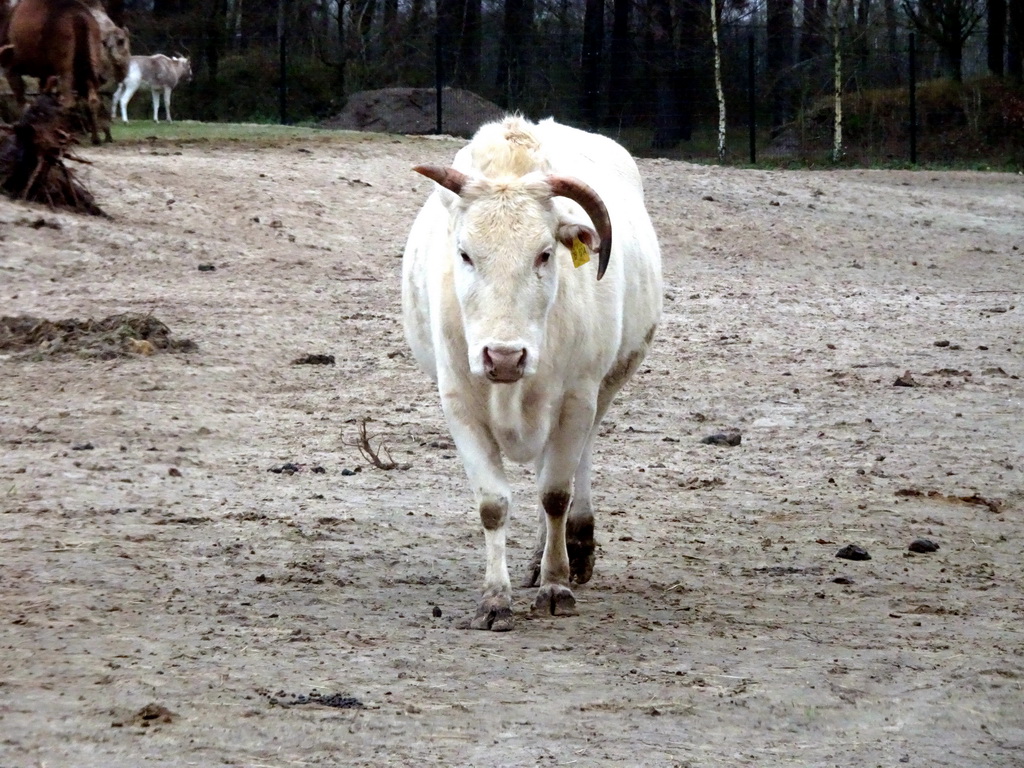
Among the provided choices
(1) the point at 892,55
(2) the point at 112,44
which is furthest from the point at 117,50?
(1) the point at 892,55

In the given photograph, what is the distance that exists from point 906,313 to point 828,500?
5.85m

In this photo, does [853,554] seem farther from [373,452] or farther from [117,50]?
[117,50]

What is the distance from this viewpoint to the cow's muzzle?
4996 mm

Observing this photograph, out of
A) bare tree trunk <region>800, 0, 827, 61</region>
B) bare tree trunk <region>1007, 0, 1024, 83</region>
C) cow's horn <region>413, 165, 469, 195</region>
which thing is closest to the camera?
cow's horn <region>413, 165, 469, 195</region>

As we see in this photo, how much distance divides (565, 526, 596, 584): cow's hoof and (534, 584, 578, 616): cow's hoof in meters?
0.46

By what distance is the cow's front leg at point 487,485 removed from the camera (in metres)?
5.49

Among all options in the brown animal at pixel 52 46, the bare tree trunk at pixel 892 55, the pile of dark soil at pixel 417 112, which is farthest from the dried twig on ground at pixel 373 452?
the bare tree trunk at pixel 892 55

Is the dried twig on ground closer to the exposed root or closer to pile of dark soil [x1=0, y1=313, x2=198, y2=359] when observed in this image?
pile of dark soil [x1=0, y1=313, x2=198, y2=359]

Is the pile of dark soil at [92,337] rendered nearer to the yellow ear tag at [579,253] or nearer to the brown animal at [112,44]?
the yellow ear tag at [579,253]

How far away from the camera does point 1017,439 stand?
8781mm

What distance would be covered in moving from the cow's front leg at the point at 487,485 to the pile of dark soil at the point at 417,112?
2306 cm

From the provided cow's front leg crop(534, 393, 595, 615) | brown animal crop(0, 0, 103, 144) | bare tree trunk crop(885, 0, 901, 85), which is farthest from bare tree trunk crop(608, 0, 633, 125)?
cow's front leg crop(534, 393, 595, 615)

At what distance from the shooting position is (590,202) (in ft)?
17.7

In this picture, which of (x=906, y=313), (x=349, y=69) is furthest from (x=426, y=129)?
(x=906, y=313)
